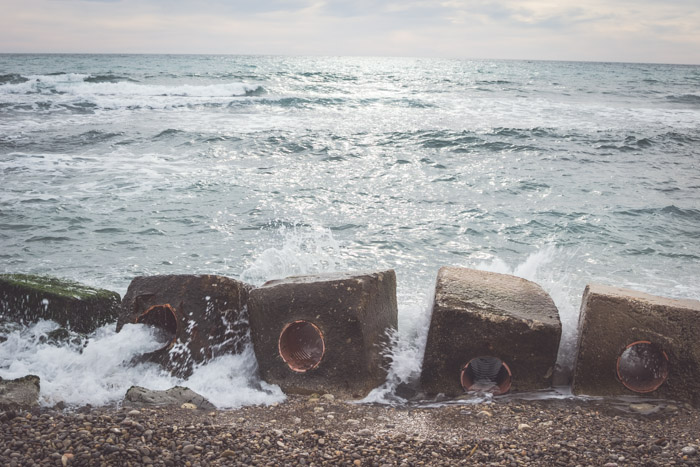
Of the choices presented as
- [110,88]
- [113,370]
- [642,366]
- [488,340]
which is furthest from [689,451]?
[110,88]

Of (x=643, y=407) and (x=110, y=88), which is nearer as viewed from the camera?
(x=643, y=407)

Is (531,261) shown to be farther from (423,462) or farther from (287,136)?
(287,136)

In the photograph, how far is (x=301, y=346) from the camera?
12.6 ft

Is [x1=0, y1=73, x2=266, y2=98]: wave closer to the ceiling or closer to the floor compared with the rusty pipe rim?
closer to the ceiling

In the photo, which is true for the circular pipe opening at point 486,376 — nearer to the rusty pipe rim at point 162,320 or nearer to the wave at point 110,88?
the rusty pipe rim at point 162,320

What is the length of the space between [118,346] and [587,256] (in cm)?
583

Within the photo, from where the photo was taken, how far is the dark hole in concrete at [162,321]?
3883 mm

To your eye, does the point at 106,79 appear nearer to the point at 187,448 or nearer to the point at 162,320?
the point at 162,320

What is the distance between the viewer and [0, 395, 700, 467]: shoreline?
2436 mm

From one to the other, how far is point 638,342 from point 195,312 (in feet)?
9.83

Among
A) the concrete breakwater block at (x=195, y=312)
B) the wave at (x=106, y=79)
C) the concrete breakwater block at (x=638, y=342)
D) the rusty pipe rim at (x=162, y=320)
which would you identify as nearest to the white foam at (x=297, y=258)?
the rusty pipe rim at (x=162, y=320)

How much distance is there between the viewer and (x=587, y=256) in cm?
694

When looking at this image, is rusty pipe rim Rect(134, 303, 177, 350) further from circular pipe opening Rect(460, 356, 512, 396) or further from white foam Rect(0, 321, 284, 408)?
circular pipe opening Rect(460, 356, 512, 396)

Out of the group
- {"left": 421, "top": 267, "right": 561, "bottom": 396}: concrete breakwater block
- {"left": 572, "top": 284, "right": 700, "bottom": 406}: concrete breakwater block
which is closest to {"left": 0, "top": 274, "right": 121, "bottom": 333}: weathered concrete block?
{"left": 421, "top": 267, "right": 561, "bottom": 396}: concrete breakwater block
